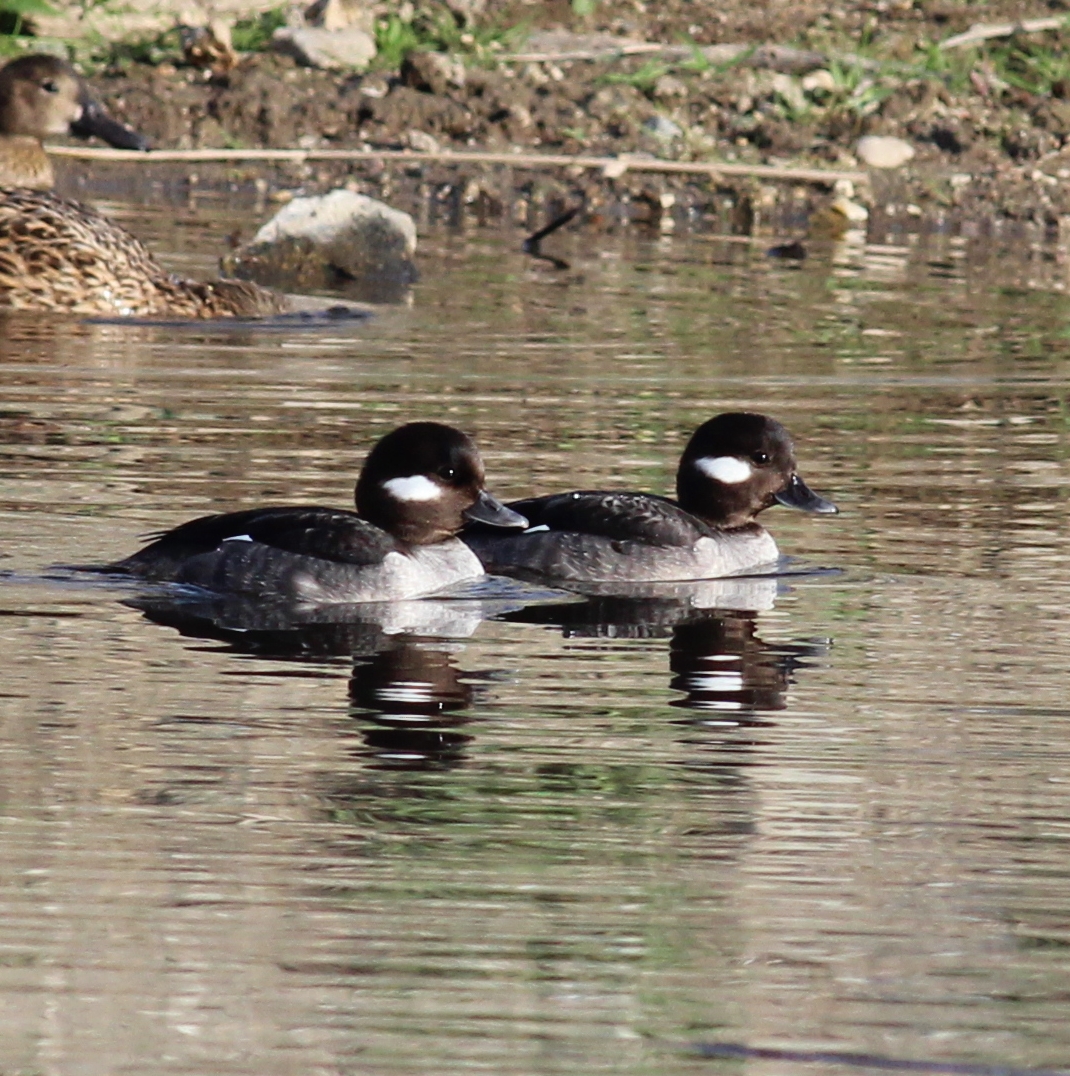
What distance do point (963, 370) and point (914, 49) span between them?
869cm

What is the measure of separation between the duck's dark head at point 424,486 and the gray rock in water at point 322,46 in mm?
12465

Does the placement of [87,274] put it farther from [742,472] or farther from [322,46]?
[322,46]

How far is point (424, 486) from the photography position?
9.26 m

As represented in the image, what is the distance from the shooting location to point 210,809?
6.00 meters

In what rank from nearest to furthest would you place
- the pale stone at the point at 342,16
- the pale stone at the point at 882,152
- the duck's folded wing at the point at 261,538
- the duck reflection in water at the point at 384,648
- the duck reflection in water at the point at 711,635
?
the duck reflection in water at the point at 384,648
the duck reflection in water at the point at 711,635
the duck's folded wing at the point at 261,538
the pale stone at the point at 882,152
the pale stone at the point at 342,16

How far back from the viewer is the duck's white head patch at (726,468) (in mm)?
10094

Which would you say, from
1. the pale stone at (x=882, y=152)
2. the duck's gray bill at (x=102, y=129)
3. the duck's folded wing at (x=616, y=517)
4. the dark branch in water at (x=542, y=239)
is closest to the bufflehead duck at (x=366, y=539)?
the duck's folded wing at (x=616, y=517)

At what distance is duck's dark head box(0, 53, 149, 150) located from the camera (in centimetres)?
1784

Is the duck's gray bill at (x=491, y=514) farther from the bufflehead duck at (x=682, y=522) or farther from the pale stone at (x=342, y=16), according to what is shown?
the pale stone at (x=342, y=16)

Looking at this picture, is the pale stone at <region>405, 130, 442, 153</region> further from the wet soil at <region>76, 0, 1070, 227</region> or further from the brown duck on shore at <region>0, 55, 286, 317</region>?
the brown duck on shore at <region>0, 55, 286, 317</region>

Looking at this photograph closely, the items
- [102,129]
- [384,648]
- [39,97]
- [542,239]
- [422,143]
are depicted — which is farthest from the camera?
[422,143]

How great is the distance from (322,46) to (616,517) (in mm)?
12529

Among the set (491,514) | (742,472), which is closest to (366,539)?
(491,514)

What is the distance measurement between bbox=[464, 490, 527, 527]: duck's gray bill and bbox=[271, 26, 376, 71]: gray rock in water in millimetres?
12498
